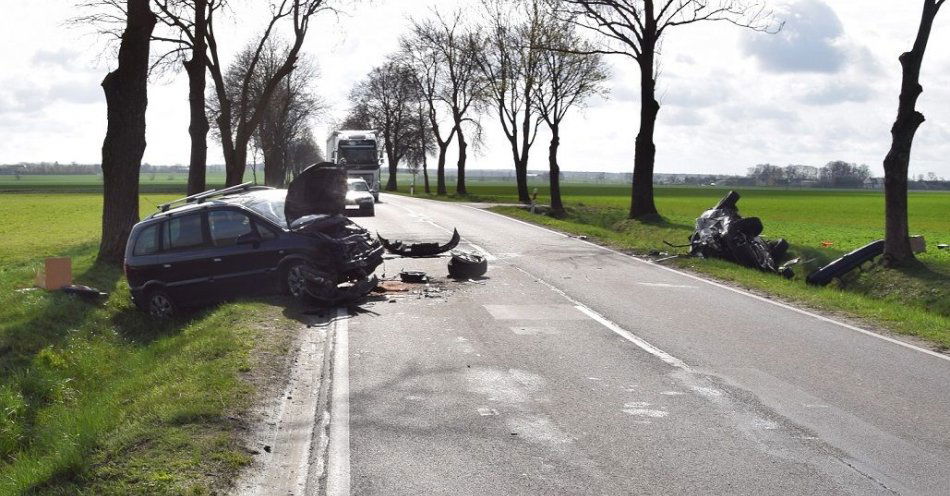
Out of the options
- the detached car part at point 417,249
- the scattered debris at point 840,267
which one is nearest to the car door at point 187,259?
the detached car part at point 417,249

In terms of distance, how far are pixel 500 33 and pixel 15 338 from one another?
40.4 m

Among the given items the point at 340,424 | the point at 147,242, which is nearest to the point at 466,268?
the point at 147,242

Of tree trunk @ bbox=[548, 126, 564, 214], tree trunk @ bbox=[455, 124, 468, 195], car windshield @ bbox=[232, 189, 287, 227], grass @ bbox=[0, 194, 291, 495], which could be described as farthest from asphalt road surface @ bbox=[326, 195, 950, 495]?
tree trunk @ bbox=[455, 124, 468, 195]

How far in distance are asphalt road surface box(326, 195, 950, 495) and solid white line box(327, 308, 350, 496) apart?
0.06 feet

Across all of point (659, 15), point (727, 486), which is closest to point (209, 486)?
point (727, 486)

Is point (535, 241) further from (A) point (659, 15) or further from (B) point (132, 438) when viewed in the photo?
(B) point (132, 438)

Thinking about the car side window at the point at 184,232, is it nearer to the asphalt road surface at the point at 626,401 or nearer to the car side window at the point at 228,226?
the car side window at the point at 228,226

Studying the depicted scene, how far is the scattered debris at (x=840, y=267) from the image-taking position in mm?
15773

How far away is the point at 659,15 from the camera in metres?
29.0

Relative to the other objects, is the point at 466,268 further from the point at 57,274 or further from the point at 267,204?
the point at 57,274

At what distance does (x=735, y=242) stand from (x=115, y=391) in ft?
44.3

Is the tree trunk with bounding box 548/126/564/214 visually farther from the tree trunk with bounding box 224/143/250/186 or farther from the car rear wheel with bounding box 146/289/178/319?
the car rear wheel with bounding box 146/289/178/319

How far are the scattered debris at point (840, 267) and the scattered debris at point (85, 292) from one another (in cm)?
1251

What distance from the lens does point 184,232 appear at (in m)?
13.0
